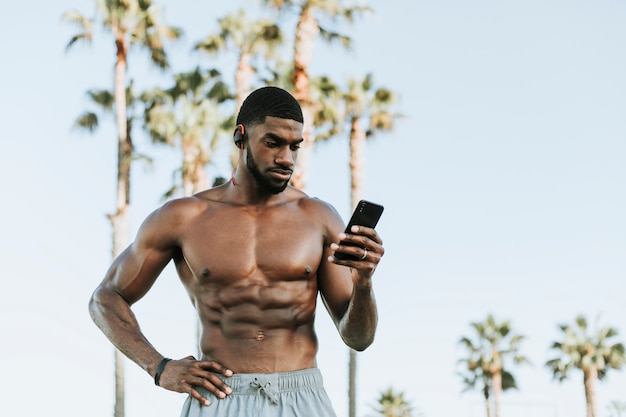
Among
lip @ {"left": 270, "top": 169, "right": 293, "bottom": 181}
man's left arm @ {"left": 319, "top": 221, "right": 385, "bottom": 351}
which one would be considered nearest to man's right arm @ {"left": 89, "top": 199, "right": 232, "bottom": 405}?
lip @ {"left": 270, "top": 169, "right": 293, "bottom": 181}

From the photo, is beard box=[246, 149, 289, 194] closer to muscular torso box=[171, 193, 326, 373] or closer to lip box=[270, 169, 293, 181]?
lip box=[270, 169, 293, 181]

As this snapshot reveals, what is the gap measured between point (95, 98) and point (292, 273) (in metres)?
20.0

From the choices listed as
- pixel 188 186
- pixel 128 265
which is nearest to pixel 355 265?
pixel 128 265

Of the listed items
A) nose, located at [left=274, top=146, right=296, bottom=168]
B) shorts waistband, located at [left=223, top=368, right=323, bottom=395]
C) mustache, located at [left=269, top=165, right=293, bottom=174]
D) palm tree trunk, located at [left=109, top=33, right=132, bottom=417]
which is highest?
palm tree trunk, located at [left=109, top=33, right=132, bottom=417]

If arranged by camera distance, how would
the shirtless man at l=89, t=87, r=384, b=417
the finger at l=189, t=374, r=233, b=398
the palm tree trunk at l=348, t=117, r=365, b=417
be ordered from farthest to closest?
the palm tree trunk at l=348, t=117, r=365, b=417
the shirtless man at l=89, t=87, r=384, b=417
the finger at l=189, t=374, r=233, b=398

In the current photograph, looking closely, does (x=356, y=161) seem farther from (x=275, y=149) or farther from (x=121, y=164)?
(x=275, y=149)

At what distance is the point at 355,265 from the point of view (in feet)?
10.8

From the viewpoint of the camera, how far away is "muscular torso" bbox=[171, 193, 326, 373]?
12.6 ft

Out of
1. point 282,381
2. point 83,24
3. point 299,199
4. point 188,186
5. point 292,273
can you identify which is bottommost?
point 282,381

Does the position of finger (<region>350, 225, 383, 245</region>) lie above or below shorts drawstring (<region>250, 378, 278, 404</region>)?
above

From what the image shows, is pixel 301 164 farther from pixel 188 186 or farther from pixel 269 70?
pixel 188 186

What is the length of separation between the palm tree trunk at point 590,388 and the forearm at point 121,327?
38.0 meters

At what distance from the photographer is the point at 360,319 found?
3654 mm

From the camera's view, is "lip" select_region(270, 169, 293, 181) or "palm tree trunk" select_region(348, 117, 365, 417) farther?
"palm tree trunk" select_region(348, 117, 365, 417)
